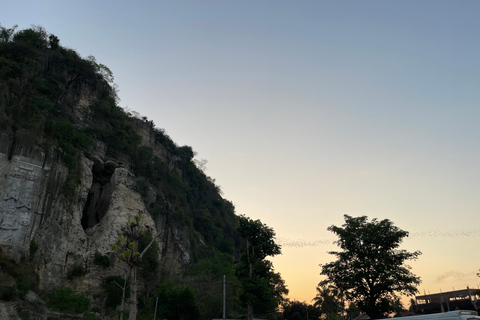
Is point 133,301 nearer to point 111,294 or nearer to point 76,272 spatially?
point 76,272

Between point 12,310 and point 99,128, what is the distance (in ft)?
78.1

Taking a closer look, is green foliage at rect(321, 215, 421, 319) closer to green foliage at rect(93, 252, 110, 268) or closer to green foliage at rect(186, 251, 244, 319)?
green foliage at rect(186, 251, 244, 319)

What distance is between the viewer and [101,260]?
3628 centimetres

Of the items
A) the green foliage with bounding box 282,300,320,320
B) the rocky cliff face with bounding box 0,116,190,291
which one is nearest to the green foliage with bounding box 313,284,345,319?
the green foliage with bounding box 282,300,320,320

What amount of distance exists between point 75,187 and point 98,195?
739 cm

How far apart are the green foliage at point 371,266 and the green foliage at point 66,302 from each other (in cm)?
1926

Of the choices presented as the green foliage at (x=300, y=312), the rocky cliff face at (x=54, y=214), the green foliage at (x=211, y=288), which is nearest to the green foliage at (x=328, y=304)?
the green foliage at (x=300, y=312)

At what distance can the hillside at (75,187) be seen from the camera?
32156mm

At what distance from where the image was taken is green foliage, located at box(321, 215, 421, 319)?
26531mm

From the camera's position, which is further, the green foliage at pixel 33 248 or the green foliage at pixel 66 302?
the green foliage at pixel 33 248

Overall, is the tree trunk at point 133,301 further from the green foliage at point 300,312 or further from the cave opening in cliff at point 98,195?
the green foliage at point 300,312

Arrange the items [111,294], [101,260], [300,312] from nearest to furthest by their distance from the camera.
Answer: [111,294], [101,260], [300,312]

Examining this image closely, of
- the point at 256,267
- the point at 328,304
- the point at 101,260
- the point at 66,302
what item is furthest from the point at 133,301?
the point at 328,304

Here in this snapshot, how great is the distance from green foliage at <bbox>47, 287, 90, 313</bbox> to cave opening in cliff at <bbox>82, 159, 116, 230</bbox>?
47.1ft
